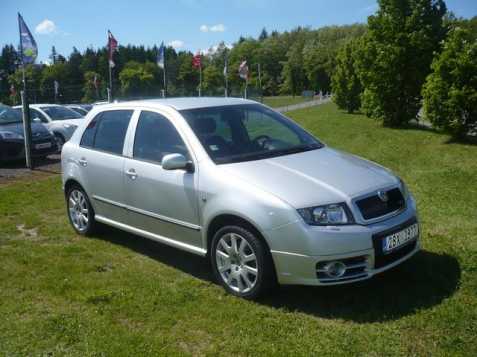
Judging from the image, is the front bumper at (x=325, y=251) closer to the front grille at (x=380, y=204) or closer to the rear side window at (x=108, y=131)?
the front grille at (x=380, y=204)

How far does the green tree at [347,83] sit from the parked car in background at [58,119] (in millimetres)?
13432

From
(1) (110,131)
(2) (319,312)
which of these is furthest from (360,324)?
(1) (110,131)

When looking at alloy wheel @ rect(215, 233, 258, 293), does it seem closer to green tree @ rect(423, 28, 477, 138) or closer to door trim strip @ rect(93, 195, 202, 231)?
door trim strip @ rect(93, 195, 202, 231)

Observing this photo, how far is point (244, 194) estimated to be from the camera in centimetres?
413

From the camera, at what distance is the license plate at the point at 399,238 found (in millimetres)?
4020

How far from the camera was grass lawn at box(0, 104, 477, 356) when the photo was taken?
3.63 meters

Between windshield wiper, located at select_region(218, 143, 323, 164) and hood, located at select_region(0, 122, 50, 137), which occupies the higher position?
windshield wiper, located at select_region(218, 143, 323, 164)

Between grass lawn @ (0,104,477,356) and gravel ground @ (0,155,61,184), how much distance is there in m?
4.95

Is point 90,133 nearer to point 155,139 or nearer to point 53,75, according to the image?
point 155,139

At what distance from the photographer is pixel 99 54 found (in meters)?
119

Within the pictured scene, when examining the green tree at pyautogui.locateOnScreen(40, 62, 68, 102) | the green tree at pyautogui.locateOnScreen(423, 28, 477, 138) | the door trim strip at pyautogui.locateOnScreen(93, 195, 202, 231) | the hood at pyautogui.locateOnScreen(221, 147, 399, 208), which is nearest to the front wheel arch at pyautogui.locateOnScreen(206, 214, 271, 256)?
→ the door trim strip at pyautogui.locateOnScreen(93, 195, 202, 231)

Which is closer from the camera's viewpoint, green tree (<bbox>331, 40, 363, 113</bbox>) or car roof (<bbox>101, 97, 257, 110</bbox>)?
car roof (<bbox>101, 97, 257, 110</bbox>)

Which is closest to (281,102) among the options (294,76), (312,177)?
(294,76)

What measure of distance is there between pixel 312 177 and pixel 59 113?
13694 mm
